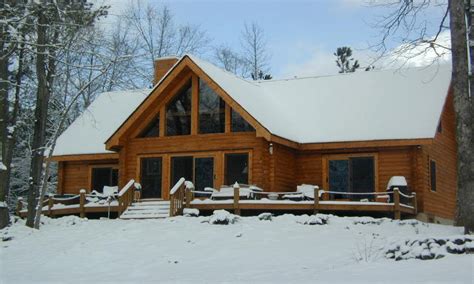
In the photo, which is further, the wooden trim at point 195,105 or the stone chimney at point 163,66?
the stone chimney at point 163,66

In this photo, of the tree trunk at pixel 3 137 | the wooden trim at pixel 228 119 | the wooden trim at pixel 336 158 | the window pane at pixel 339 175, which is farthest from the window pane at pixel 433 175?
the tree trunk at pixel 3 137

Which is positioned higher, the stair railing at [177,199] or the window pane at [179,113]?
the window pane at [179,113]

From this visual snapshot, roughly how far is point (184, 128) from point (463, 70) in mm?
11240

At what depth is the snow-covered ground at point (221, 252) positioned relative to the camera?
35.4ft

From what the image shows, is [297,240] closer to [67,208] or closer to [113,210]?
[113,210]

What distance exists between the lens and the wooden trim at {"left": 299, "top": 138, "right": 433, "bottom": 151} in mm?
20297

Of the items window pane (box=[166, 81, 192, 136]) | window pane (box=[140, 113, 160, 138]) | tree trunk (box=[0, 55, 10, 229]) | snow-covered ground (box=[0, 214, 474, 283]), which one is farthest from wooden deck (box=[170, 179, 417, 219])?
tree trunk (box=[0, 55, 10, 229])

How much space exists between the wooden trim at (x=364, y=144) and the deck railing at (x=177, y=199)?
4.71m

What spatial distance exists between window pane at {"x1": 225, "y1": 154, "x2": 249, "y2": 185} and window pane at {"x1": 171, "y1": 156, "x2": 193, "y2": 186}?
1.39m

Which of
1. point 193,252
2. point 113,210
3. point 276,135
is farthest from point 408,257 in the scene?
point 113,210

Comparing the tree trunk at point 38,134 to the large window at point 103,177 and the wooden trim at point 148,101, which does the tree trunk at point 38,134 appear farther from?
the large window at point 103,177

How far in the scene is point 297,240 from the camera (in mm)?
15102

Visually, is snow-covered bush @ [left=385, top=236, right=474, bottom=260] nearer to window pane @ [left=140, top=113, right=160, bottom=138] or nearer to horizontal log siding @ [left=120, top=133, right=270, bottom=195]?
horizontal log siding @ [left=120, top=133, right=270, bottom=195]

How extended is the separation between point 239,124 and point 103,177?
271 inches
